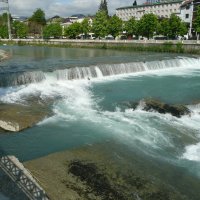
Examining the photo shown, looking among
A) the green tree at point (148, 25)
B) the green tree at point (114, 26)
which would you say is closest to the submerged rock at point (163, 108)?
the green tree at point (148, 25)

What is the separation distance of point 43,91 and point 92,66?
8.36m

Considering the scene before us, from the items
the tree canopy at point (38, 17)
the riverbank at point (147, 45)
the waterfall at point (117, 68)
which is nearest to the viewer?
the waterfall at point (117, 68)

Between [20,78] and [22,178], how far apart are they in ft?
55.3

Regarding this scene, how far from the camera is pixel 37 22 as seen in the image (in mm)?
115250

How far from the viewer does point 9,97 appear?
65.1ft

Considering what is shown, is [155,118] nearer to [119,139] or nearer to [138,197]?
[119,139]

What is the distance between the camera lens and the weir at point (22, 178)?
316 inches

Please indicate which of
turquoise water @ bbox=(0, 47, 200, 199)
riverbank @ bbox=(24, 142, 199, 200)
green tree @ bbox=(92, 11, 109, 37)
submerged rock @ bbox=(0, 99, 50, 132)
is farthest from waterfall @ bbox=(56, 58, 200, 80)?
green tree @ bbox=(92, 11, 109, 37)

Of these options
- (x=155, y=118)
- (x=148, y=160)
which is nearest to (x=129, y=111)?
(x=155, y=118)

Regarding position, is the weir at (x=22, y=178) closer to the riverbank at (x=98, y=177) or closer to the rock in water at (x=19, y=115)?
the riverbank at (x=98, y=177)

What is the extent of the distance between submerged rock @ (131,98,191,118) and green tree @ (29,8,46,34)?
9856cm

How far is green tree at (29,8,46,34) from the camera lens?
112 meters

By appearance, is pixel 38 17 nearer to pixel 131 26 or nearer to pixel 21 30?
pixel 21 30

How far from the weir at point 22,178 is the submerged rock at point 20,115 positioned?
436 cm
